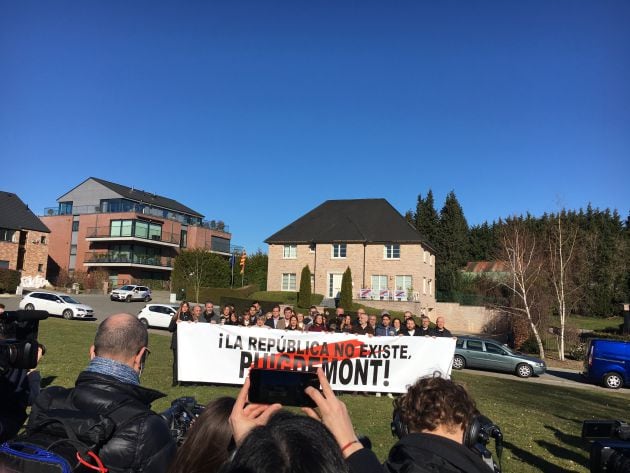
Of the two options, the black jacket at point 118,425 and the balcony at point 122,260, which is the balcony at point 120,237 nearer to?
the balcony at point 122,260

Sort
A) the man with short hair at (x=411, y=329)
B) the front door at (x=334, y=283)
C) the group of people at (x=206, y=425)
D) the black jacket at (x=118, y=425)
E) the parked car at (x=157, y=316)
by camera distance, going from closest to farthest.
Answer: the group of people at (x=206, y=425), the black jacket at (x=118, y=425), the man with short hair at (x=411, y=329), the parked car at (x=157, y=316), the front door at (x=334, y=283)

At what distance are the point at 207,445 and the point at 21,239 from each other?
5958 centimetres

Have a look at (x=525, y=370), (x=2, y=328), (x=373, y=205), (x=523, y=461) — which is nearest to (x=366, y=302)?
(x=373, y=205)

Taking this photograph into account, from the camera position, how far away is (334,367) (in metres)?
11.3

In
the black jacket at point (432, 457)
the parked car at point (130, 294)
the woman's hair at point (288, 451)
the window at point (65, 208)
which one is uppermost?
the window at point (65, 208)

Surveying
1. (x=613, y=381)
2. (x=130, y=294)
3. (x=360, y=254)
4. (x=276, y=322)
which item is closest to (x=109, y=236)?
(x=130, y=294)

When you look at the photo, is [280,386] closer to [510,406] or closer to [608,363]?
[510,406]

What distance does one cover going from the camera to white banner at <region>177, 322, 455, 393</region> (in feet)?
36.7

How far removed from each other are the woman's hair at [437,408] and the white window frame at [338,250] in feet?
140

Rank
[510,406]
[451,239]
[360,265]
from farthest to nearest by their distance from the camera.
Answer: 1. [451,239]
2. [360,265]
3. [510,406]

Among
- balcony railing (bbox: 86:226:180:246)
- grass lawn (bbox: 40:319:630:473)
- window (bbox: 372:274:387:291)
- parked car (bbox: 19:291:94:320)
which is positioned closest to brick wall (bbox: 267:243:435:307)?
window (bbox: 372:274:387:291)

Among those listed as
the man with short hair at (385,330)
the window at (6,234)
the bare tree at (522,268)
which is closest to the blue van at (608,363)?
the bare tree at (522,268)

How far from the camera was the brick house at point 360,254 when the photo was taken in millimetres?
43406

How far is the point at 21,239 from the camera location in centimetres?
5231
